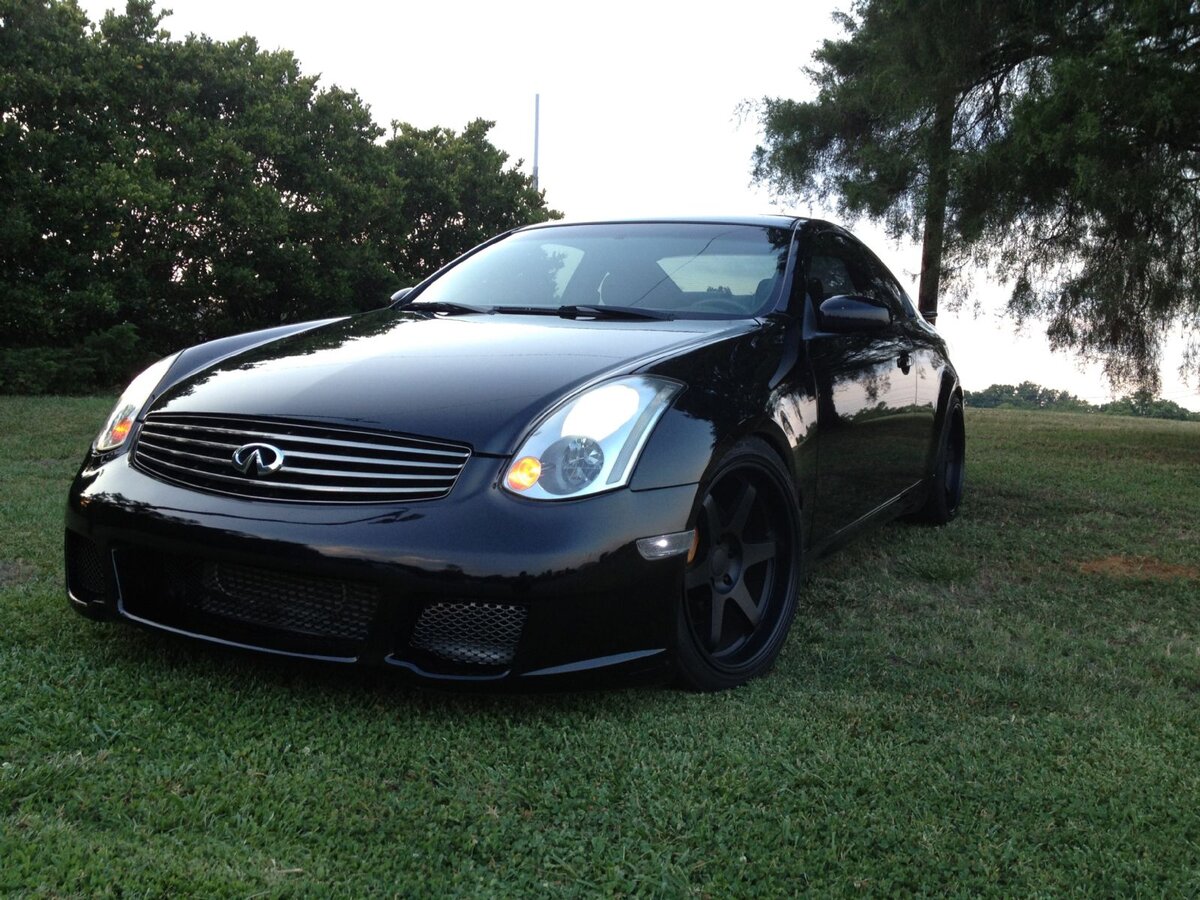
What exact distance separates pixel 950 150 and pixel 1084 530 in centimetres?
791

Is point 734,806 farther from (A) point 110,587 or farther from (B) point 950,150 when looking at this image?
(B) point 950,150

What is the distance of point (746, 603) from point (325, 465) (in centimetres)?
131

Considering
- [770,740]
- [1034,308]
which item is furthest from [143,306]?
[770,740]

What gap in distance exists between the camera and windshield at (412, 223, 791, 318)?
13.1 ft

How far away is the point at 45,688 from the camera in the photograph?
285 centimetres

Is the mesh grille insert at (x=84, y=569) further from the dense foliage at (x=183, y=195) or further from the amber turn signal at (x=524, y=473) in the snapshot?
the dense foliage at (x=183, y=195)

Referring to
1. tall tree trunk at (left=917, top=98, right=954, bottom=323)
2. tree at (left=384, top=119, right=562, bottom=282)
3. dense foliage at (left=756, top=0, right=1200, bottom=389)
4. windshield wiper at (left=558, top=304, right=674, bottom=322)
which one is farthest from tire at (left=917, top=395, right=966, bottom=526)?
tree at (left=384, top=119, right=562, bottom=282)

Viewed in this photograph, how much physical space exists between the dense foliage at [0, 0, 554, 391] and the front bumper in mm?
11044

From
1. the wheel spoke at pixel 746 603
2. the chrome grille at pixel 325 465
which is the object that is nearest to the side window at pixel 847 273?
the wheel spoke at pixel 746 603

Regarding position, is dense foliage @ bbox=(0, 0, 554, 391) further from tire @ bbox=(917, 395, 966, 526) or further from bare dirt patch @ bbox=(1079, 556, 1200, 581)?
bare dirt patch @ bbox=(1079, 556, 1200, 581)

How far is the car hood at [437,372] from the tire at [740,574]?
424mm

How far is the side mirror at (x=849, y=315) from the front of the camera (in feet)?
12.9

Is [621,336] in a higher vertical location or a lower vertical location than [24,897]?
higher

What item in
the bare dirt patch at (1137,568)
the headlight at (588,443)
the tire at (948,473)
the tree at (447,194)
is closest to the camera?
the headlight at (588,443)
